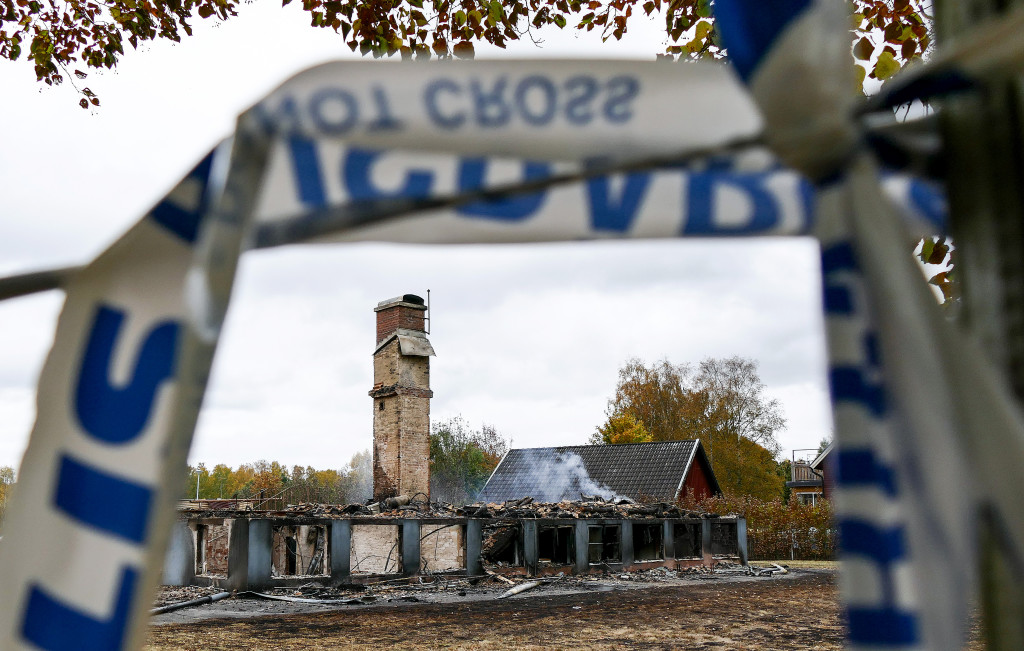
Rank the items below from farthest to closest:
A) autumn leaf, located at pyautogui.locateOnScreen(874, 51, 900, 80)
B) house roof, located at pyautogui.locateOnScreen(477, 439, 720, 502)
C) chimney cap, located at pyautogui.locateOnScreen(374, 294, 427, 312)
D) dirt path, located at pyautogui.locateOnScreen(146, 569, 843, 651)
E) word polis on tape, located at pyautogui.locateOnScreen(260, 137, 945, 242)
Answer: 1. house roof, located at pyautogui.locateOnScreen(477, 439, 720, 502)
2. chimney cap, located at pyautogui.locateOnScreen(374, 294, 427, 312)
3. dirt path, located at pyautogui.locateOnScreen(146, 569, 843, 651)
4. autumn leaf, located at pyautogui.locateOnScreen(874, 51, 900, 80)
5. word polis on tape, located at pyautogui.locateOnScreen(260, 137, 945, 242)

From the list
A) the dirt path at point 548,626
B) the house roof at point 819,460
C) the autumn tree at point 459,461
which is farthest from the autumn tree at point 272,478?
the dirt path at point 548,626

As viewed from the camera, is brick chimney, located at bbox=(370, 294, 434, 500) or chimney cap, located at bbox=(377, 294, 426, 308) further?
chimney cap, located at bbox=(377, 294, 426, 308)

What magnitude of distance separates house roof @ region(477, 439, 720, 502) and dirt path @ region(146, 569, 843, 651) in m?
16.4

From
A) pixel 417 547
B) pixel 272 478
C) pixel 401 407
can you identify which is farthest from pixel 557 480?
pixel 272 478

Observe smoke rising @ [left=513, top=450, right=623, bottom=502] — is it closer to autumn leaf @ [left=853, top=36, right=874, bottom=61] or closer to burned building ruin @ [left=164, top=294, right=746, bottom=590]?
burned building ruin @ [left=164, top=294, right=746, bottom=590]

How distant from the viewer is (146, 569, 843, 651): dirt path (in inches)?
360


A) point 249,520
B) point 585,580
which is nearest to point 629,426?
point 585,580

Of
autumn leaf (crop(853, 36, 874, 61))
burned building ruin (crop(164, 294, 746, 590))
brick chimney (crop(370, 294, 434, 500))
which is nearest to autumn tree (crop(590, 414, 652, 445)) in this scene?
burned building ruin (crop(164, 294, 746, 590))

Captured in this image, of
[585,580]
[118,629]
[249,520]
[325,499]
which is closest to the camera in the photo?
[118,629]

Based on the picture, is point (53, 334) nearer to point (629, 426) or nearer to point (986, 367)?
point (986, 367)

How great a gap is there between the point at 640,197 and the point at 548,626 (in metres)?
10.1

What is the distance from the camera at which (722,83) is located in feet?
4.28

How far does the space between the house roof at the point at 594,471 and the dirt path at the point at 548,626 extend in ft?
53.8

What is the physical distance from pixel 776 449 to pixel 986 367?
52.5 m
